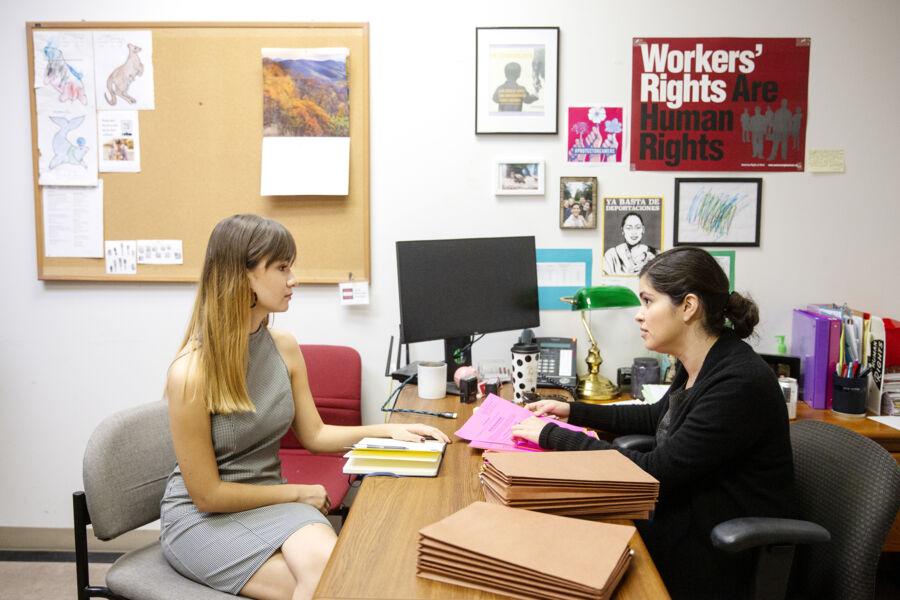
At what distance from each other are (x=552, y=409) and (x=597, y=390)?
599mm

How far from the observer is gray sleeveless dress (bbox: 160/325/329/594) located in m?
1.53

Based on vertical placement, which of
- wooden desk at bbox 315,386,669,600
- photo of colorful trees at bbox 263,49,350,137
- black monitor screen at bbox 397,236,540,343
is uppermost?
Result: photo of colorful trees at bbox 263,49,350,137

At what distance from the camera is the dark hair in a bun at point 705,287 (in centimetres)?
165

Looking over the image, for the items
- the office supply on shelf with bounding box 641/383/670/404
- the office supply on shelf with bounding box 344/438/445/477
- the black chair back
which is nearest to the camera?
the black chair back

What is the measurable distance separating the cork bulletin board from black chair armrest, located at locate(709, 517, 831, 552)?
1.75 meters

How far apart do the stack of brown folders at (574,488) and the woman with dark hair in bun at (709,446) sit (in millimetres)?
177

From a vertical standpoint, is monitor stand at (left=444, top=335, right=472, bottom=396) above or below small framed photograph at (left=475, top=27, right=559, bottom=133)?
below

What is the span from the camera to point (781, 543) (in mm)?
1396

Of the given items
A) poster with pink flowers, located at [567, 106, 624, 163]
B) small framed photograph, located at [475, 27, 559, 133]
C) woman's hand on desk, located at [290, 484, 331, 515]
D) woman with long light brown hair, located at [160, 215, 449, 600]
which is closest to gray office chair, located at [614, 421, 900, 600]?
woman with long light brown hair, located at [160, 215, 449, 600]

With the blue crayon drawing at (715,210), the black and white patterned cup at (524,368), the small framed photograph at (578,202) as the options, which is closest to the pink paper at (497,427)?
the black and white patterned cup at (524,368)

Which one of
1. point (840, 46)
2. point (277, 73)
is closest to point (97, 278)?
point (277, 73)

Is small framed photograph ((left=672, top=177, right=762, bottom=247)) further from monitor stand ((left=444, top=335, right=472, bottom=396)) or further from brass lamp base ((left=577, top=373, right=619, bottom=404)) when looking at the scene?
monitor stand ((left=444, top=335, right=472, bottom=396))

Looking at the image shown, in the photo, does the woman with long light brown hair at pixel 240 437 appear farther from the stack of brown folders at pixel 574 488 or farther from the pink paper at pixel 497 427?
the stack of brown folders at pixel 574 488

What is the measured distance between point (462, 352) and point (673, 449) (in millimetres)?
1110
